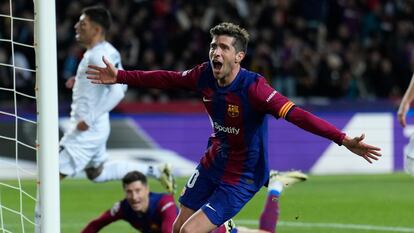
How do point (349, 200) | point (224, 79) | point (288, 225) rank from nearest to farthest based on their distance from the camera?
point (224, 79) → point (288, 225) → point (349, 200)

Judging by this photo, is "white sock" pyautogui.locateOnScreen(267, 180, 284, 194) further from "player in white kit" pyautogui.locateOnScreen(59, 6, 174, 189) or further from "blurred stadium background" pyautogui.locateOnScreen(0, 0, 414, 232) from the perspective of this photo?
"blurred stadium background" pyautogui.locateOnScreen(0, 0, 414, 232)

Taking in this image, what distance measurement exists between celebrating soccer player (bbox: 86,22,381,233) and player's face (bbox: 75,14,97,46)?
2.81 metres

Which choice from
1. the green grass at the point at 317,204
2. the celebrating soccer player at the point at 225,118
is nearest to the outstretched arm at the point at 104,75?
the celebrating soccer player at the point at 225,118

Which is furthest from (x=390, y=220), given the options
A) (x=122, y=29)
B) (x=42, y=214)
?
(x=122, y=29)

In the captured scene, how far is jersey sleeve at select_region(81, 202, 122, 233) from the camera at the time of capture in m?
9.43

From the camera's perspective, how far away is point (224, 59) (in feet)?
25.1

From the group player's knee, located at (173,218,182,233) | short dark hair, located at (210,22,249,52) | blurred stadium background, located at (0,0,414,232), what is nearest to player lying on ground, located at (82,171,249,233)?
player's knee, located at (173,218,182,233)

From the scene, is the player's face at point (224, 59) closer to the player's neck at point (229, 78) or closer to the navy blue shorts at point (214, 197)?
the player's neck at point (229, 78)

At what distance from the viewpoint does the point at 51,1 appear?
6.98 m

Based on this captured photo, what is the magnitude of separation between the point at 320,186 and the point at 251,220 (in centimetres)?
369

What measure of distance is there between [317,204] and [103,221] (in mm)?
4147

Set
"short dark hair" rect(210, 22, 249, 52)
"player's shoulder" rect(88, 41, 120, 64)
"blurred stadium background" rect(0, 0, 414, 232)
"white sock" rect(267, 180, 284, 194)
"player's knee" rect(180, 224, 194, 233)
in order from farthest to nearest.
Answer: "blurred stadium background" rect(0, 0, 414, 232)
"player's shoulder" rect(88, 41, 120, 64)
"white sock" rect(267, 180, 284, 194)
"short dark hair" rect(210, 22, 249, 52)
"player's knee" rect(180, 224, 194, 233)

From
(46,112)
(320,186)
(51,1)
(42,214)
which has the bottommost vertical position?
(320,186)

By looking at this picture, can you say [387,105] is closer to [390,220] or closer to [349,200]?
[349,200]
